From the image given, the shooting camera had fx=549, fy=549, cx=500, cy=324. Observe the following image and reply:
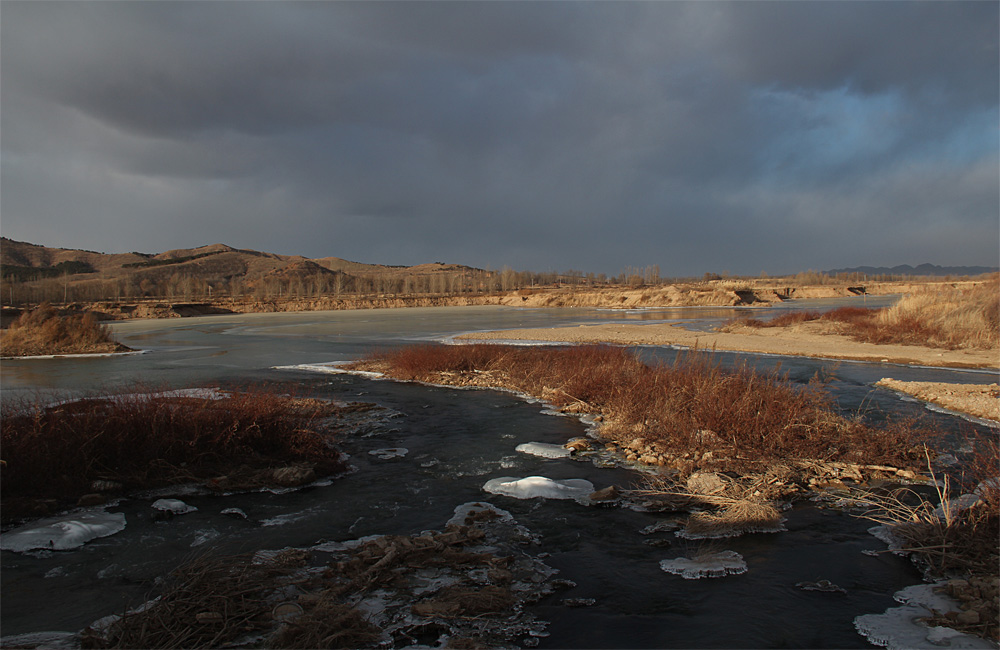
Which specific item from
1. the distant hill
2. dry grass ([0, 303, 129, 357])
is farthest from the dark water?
the distant hill

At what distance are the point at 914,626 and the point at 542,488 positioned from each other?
511 cm

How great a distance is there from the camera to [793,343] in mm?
31250

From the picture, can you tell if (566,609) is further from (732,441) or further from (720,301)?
(720,301)

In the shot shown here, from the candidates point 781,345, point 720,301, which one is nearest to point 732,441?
point 781,345

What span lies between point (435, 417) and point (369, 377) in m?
7.94

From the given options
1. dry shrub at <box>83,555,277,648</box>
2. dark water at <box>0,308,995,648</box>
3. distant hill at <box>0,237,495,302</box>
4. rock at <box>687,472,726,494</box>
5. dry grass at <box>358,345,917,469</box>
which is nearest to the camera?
dry shrub at <box>83,555,277,648</box>

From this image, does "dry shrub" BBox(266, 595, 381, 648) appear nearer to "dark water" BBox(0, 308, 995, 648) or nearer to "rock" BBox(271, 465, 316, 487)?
"dark water" BBox(0, 308, 995, 648)

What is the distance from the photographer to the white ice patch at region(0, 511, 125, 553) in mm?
7098

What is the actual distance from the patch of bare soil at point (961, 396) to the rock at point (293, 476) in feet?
52.3

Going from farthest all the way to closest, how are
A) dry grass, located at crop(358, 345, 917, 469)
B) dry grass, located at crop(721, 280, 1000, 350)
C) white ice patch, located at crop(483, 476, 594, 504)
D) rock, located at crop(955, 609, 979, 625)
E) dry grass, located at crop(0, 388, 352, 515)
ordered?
dry grass, located at crop(721, 280, 1000, 350) < dry grass, located at crop(358, 345, 917, 469) < white ice patch, located at crop(483, 476, 594, 504) < dry grass, located at crop(0, 388, 352, 515) < rock, located at crop(955, 609, 979, 625)

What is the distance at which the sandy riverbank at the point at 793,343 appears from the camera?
24.5 meters

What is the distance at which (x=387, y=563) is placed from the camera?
250 inches

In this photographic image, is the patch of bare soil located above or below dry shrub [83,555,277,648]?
above

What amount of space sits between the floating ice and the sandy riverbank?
44.4 ft
